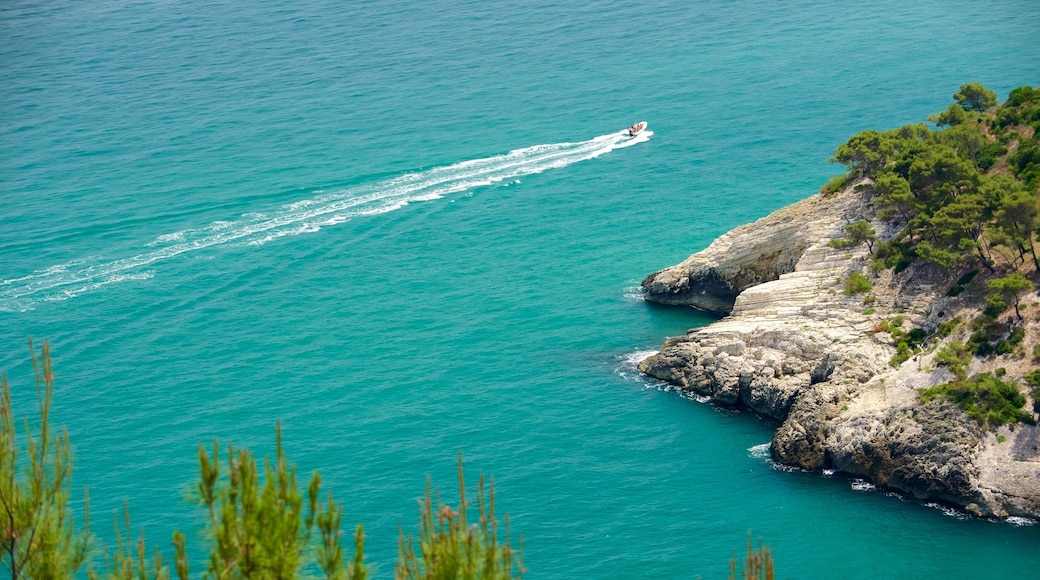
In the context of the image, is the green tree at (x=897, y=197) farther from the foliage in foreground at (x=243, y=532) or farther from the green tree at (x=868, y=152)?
the foliage in foreground at (x=243, y=532)

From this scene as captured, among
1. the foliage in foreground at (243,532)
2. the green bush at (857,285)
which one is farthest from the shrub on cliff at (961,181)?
the foliage in foreground at (243,532)

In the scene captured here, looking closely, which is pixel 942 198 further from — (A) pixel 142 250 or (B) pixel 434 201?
(A) pixel 142 250

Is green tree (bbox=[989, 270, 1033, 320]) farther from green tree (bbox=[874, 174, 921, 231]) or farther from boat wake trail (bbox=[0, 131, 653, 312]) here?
boat wake trail (bbox=[0, 131, 653, 312])

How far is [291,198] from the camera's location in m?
119

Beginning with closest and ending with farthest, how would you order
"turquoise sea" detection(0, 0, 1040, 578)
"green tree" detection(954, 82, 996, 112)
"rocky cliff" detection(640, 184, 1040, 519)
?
"rocky cliff" detection(640, 184, 1040, 519)
"turquoise sea" detection(0, 0, 1040, 578)
"green tree" detection(954, 82, 996, 112)

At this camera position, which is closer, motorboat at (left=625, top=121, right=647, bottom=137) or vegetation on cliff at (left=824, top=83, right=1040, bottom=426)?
vegetation on cliff at (left=824, top=83, right=1040, bottom=426)

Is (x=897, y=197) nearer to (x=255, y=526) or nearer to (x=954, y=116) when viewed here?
(x=954, y=116)

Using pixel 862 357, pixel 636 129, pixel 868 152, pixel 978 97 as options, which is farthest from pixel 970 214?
pixel 636 129

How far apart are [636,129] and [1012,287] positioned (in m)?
66.4

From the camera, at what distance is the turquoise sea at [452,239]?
7244 cm

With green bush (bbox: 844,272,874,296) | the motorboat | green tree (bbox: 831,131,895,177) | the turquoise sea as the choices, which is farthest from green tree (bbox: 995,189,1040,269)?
the motorboat

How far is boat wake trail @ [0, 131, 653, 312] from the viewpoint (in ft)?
346

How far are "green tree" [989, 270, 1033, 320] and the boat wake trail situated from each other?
5944 centimetres

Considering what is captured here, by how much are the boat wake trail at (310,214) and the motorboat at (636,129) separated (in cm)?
64
